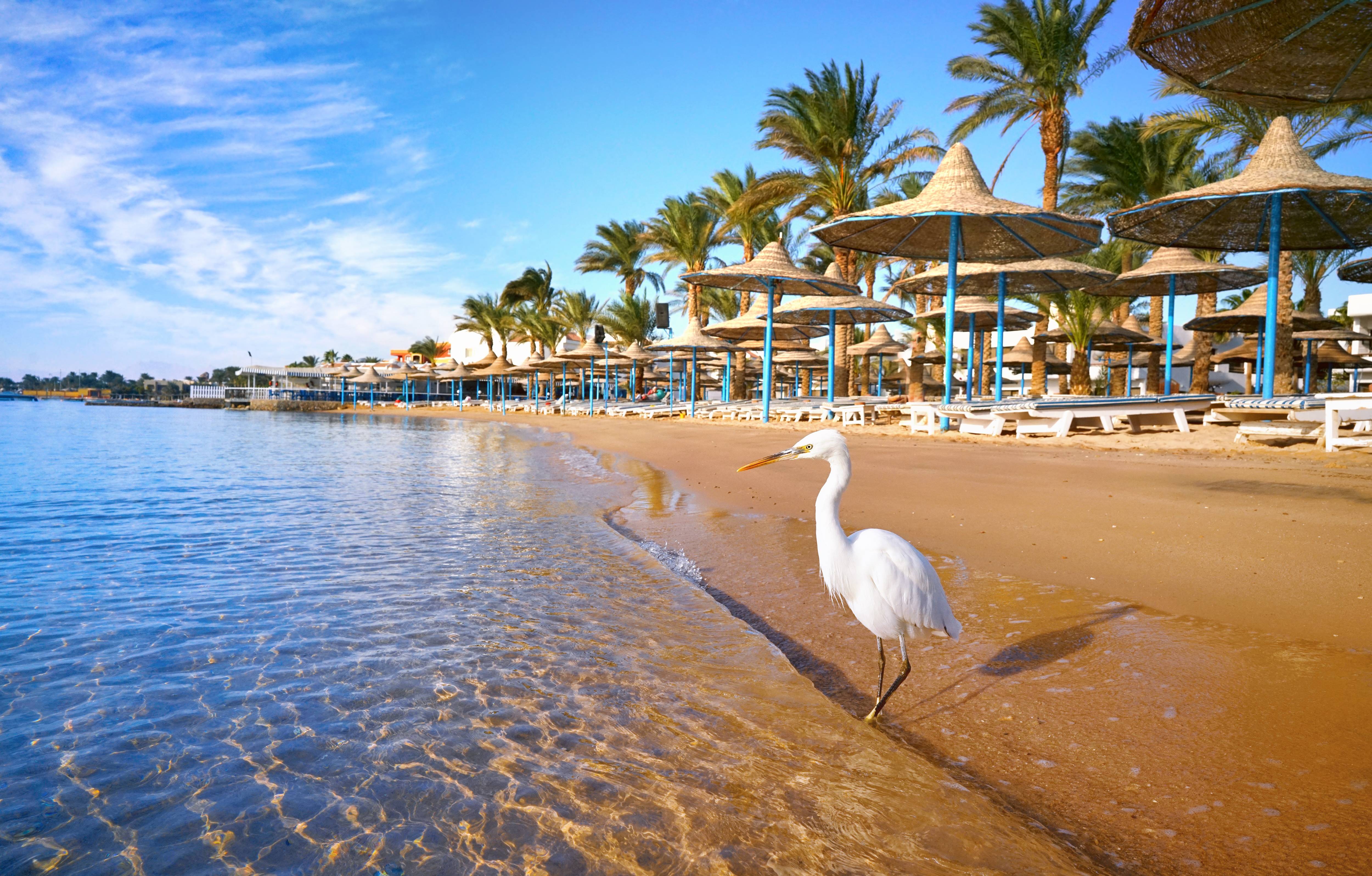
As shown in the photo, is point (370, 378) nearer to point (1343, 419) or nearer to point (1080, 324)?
point (1080, 324)

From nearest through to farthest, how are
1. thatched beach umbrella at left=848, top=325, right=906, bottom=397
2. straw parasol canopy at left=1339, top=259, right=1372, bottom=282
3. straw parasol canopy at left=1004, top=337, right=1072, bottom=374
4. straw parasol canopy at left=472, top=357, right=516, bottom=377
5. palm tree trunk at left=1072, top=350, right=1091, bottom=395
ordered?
straw parasol canopy at left=1339, top=259, right=1372, bottom=282 < palm tree trunk at left=1072, top=350, right=1091, bottom=395 < thatched beach umbrella at left=848, top=325, right=906, bottom=397 < straw parasol canopy at left=1004, top=337, right=1072, bottom=374 < straw parasol canopy at left=472, top=357, right=516, bottom=377

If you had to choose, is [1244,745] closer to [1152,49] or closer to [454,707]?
[454,707]

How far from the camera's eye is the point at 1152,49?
4.82 m

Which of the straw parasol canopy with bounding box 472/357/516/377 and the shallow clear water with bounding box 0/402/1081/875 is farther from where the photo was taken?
the straw parasol canopy with bounding box 472/357/516/377

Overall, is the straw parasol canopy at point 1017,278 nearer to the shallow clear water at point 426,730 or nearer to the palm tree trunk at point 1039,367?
the palm tree trunk at point 1039,367

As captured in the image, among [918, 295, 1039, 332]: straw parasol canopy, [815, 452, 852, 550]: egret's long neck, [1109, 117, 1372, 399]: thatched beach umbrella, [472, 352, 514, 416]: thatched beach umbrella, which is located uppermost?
[1109, 117, 1372, 399]: thatched beach umbrella

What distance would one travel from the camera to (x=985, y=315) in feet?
70.1

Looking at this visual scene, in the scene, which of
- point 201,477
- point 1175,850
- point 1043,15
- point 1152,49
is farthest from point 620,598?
point 1043,15

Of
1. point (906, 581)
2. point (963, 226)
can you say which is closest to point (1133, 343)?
point (963, 226)

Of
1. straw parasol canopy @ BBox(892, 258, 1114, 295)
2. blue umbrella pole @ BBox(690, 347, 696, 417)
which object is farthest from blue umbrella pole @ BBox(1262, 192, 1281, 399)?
blue umbrella pole @ BBox(690, 347, 696, 417)

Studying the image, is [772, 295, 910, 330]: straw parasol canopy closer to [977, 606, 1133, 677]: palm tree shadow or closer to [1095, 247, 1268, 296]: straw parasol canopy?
[1095, 247, 1268, 296]: straw parasol canopy

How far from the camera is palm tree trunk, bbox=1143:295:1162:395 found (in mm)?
26797

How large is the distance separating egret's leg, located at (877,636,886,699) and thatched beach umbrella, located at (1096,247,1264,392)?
1799cm

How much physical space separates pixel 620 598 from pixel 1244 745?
3229mm
